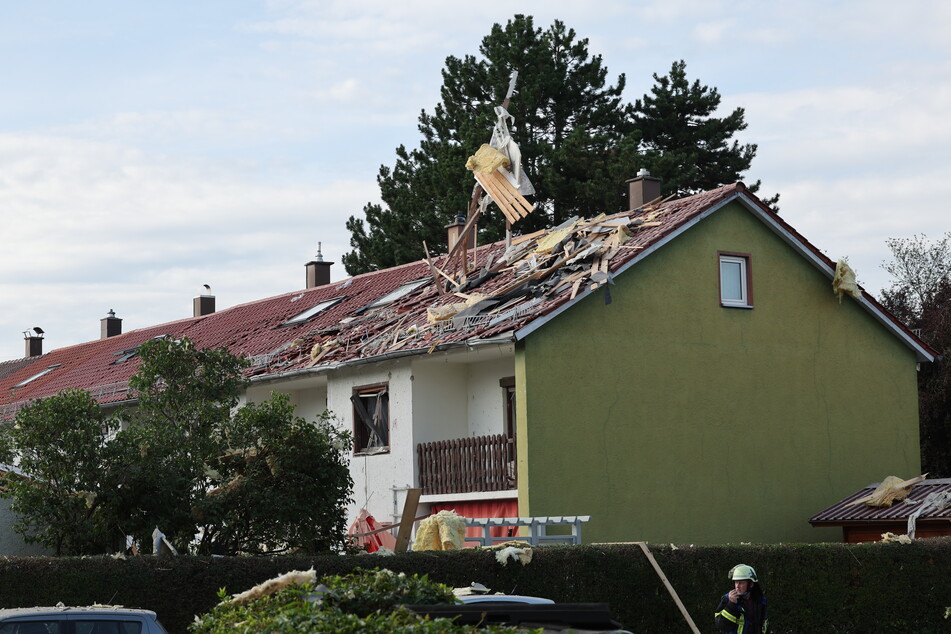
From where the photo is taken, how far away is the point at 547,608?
7.56 m

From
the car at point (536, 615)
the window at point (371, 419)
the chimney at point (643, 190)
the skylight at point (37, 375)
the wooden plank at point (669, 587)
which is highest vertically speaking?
the chimney at point (643, 190)

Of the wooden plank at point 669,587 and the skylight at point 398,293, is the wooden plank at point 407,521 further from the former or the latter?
the skylight at point 398,293

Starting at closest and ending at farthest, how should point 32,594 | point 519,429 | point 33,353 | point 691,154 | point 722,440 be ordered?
point 32,594 → point 519,429 → point 722,440 → point 691,154 → point 33,353

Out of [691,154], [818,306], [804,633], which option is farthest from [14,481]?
[691,154]

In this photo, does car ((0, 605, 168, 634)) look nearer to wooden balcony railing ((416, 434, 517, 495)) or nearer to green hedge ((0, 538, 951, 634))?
green hedge ((0, 538, 951, 634))

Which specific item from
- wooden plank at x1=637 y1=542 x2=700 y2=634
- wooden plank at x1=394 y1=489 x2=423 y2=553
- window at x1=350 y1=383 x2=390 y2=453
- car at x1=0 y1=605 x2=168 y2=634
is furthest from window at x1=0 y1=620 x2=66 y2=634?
window at x1=350 y1=383 x2=390 y2=453

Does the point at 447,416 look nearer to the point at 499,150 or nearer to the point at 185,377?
the point at 499,150

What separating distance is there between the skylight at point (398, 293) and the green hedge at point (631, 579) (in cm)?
1224

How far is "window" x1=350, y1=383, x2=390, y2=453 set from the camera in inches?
966

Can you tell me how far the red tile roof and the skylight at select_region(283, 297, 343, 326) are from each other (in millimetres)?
12196

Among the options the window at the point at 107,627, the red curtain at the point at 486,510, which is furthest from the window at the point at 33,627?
the red curtain at the point at 486,510

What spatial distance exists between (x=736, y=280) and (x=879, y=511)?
16.5ft

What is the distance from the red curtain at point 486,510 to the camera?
71.5 feet

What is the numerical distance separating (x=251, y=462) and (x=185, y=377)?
1.84 metres
